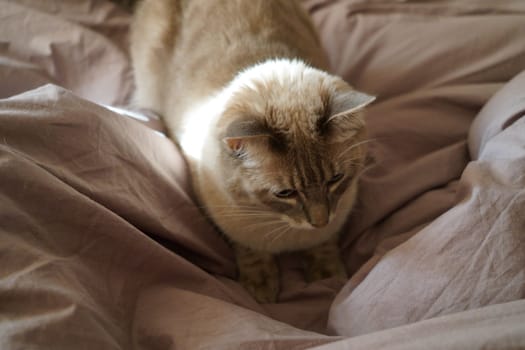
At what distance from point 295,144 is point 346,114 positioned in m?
0.16

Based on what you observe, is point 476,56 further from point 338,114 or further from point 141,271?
point 141,271

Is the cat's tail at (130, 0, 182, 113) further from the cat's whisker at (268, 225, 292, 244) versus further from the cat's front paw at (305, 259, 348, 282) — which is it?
the cat's front paw at (305, 259, 348, 282)

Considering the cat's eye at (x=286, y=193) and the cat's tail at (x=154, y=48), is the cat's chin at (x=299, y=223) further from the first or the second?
the cat's tail at (x=154, y=48)

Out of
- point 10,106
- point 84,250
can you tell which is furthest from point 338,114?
point 10,106

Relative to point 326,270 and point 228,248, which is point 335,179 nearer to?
point 326,270

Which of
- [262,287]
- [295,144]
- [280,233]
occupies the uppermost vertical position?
[295,144]

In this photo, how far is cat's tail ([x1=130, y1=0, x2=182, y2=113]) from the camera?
6.04 feet

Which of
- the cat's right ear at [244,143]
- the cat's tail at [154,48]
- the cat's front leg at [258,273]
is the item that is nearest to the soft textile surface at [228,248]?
the cat's front leg at [258,273]

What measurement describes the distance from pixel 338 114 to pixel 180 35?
97cm

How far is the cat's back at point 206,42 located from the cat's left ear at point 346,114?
0.43 metres

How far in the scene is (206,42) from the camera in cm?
165

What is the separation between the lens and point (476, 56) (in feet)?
5.49

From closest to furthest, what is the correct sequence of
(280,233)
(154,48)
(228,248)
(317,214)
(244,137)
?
(244,137) → (317,214) → (280,233) → (228,248) → (154,48)

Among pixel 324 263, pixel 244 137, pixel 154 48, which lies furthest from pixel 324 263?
pixel 154 48
